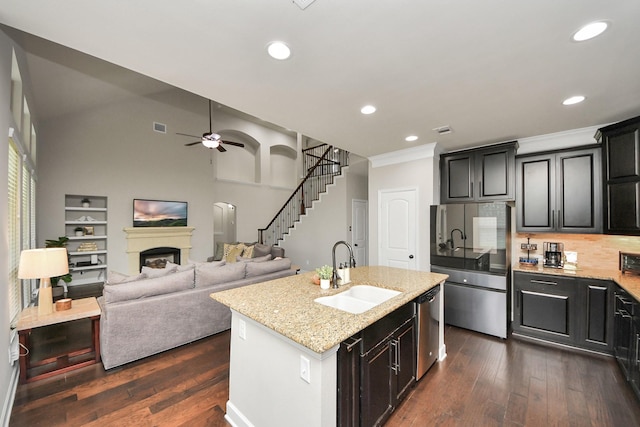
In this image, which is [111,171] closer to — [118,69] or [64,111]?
[64,111]

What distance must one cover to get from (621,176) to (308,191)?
5966mm

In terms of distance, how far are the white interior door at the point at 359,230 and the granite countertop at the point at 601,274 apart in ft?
11.3

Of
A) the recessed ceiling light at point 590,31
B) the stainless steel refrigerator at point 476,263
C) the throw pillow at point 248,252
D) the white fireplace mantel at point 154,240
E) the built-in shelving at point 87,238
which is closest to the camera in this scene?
the recessed ceiling light at point 590,31

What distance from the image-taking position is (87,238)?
5.96 meters

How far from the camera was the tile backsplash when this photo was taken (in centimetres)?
322

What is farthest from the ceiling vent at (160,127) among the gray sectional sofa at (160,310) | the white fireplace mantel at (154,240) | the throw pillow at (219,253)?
the gray sectional sofa at (160,310)

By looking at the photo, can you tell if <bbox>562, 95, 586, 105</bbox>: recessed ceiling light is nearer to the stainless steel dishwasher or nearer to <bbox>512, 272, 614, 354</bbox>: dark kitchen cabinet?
<bbox>512, 272, 614, 354</bbox>: dark kitchen cabinet

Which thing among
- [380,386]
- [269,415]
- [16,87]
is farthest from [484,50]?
[16,87]

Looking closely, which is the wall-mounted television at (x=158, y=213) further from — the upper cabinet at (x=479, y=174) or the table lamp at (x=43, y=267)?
the upper cabinet at (x=479, y=174)

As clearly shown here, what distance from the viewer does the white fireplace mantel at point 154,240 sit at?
252 inches

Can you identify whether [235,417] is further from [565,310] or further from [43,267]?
[565,310]

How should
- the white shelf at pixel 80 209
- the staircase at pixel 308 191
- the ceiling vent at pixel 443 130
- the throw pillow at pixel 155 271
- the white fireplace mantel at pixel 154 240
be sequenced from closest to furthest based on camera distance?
1. the throw pillow at pixel 155 271
2. the ceiling vent at pixel 443 130
3. the white shelf at pixel 80 209
4. the white fireplace mantel at pixel 154 240
5. the staircase at pixel 308 191

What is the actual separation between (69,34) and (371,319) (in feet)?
8.67

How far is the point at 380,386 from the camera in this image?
6.24ft
